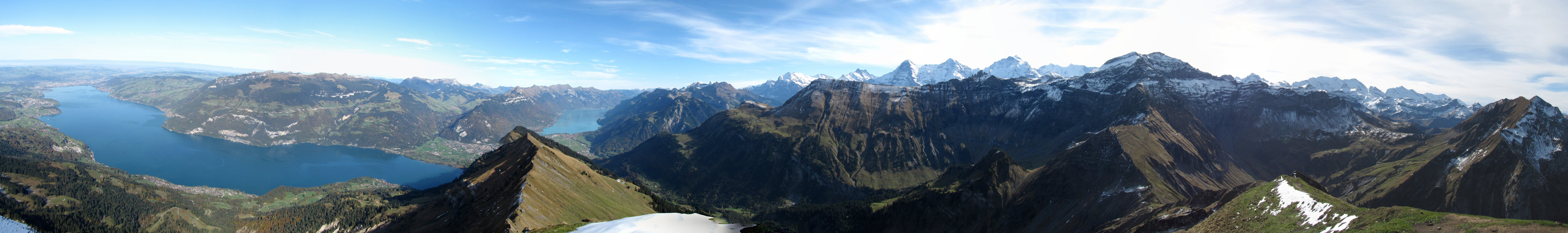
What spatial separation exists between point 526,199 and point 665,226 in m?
44.3

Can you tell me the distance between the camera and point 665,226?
65.1 m

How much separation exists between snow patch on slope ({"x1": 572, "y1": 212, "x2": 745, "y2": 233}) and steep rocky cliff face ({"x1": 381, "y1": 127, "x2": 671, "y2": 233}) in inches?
685

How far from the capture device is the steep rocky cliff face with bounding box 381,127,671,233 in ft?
302

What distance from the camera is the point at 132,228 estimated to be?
123625 mm

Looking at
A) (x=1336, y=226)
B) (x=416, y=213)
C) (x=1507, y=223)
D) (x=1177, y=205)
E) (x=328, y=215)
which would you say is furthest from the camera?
(x=328, y=215)

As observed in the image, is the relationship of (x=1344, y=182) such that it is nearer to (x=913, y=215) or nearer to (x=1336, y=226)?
(x=913, y=215)

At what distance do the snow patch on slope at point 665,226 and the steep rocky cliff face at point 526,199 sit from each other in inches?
→ 685

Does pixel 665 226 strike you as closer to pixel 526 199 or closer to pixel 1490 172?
pixel 526 199

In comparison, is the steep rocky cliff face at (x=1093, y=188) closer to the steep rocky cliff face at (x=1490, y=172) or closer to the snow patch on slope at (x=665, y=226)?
the steep rocky cliff face at (x=1490, y=172)

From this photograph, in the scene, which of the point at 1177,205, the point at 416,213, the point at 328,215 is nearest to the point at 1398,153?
the point at 1177,205

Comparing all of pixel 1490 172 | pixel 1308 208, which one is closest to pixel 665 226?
pixel 1308 208

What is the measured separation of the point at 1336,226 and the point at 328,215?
204650mm

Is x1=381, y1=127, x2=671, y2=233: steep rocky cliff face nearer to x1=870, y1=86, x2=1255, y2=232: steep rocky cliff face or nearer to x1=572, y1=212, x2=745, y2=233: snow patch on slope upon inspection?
x1=572, y1=212, x2=745, y2=233: snow patch on slope

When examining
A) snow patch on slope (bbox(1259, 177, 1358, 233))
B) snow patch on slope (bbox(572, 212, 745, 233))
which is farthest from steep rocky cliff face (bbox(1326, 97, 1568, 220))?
snow patch on slope (bbox(572, 212, 745, 233))
